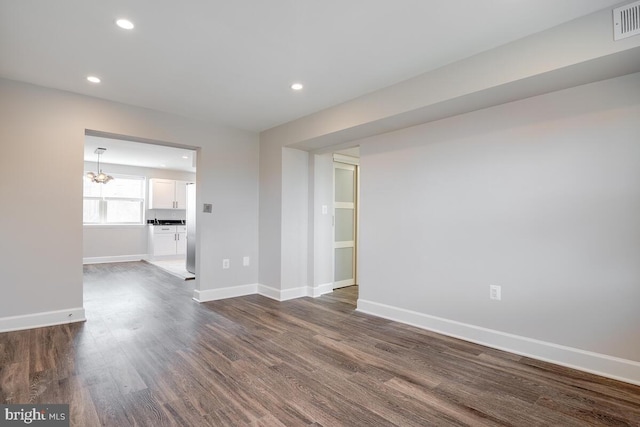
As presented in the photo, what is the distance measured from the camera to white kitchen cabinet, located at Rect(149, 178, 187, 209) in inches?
336

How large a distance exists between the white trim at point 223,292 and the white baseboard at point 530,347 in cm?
217

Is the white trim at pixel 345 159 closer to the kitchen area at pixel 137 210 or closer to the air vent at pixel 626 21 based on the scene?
the air vent at pixel 626 21

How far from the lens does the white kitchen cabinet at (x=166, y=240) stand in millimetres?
8344

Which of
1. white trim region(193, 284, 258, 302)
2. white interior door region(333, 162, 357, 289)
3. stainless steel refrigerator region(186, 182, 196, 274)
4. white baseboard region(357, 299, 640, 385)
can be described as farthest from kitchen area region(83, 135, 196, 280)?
white baseboard region(357, 299, 640, 385)

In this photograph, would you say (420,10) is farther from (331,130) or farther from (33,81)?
(33,81)

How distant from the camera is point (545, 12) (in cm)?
206

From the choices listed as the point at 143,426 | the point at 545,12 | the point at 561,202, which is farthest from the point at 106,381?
the point at 545,12

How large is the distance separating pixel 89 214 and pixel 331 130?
7.26 m

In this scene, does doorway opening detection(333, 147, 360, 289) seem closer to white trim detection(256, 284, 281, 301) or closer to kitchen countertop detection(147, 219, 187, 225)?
white trim detection(256, 284, 281, 301)

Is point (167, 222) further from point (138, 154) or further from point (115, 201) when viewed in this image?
point (138, 154)

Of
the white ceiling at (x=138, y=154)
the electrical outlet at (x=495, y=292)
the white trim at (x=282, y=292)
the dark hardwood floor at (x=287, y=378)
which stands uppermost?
the white ceiling at (x=138, y=154)

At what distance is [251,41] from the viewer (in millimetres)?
2441

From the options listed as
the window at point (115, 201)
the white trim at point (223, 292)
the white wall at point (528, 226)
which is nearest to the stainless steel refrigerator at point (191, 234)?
the white trim at point (223, 292)

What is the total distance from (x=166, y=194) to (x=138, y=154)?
6.64 ft
